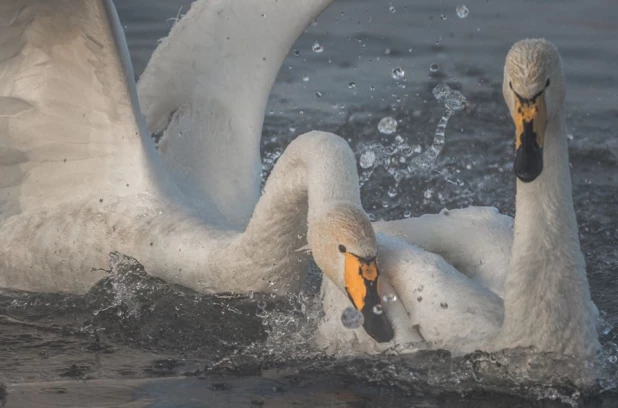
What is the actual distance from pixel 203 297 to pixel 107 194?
0.90 meters

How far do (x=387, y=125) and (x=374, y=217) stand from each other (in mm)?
1070

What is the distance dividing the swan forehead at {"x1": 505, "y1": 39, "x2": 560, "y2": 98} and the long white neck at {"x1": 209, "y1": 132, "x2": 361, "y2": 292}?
1306mm

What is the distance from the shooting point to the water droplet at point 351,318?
5988mm

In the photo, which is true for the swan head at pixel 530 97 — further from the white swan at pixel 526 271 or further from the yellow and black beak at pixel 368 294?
the yellow and black beak at pixel 368 294

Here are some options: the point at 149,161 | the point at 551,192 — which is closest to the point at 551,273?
the point at 551,192

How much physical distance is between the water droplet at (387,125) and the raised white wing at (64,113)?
6.38 feet

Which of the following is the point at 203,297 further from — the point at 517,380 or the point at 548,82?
the point at 548,82

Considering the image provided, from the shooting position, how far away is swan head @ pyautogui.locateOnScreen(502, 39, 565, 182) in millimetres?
5363


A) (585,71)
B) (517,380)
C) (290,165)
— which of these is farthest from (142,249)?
(585,71)

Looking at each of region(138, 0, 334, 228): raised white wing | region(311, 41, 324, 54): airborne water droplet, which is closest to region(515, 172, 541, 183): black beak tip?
region(138, 0, 334, 228): raised white wing

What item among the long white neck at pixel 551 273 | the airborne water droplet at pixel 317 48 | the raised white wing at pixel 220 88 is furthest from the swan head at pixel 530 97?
the airborne water droplet at pixel 317 48

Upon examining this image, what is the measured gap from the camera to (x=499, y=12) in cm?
1231

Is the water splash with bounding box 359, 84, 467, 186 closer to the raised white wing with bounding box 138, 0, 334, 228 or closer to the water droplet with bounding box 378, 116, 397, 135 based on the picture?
the water droplet with bounding box 378, 116, 397, 135

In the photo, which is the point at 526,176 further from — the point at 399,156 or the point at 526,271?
the point at 399,156
